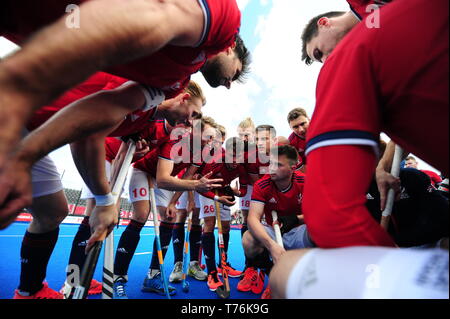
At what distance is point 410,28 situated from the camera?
0.51m

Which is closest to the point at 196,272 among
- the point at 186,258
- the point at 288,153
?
the point at 186,258

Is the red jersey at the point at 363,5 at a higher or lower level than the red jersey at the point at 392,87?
higher

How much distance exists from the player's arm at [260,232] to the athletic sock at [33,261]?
56.5 inches

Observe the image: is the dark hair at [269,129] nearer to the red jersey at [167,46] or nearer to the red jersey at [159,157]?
the red jersey at [159,157]

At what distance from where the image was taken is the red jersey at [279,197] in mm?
2482

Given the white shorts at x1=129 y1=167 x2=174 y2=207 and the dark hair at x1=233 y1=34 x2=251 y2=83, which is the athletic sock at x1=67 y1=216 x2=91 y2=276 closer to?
the white shorts at x1=129 y1=167 x2=174 y2=207

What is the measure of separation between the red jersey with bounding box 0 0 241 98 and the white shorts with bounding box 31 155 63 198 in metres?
0.83

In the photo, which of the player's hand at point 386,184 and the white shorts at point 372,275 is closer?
the white shorts at point 372,275

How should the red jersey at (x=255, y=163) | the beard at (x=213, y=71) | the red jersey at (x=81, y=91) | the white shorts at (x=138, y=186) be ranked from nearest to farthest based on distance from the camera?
the red jersey at (x=81, y=91), the beard at (x=213, y=71), the white shorts at (x=138, y=186), the red jersey at (x=255, y=163)

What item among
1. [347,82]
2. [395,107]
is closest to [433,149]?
[395,107]

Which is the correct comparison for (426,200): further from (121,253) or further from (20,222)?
(20,222)

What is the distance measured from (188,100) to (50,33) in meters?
1.83

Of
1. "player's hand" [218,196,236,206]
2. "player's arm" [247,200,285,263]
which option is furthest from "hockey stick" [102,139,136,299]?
"player's hand" [218,196,236,206]

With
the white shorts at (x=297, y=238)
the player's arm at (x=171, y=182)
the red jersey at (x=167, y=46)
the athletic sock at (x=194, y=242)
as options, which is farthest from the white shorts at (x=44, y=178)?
the athletic sock at (x=194, y=242)
